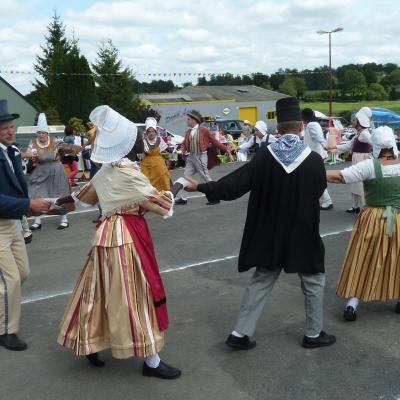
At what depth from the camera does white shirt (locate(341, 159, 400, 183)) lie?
4344 millimetres

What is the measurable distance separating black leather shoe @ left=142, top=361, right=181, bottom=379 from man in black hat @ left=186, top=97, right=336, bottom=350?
0.59m

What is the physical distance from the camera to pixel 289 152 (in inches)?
153

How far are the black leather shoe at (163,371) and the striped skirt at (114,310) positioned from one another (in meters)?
0.21

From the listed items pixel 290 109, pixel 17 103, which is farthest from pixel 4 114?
pixel 17 103

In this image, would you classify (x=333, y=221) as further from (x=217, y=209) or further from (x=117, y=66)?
(x=117, y=66)

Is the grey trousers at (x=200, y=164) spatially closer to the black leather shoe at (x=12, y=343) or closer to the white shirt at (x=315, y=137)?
the white shirt at (x=315, y=137)

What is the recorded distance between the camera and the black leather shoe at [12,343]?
427 cm

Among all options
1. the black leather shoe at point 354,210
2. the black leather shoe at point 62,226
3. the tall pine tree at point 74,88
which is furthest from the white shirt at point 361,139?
the tall pine tree at point 74,88

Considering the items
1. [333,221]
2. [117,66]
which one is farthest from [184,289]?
[117,66]

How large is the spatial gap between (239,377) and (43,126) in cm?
578

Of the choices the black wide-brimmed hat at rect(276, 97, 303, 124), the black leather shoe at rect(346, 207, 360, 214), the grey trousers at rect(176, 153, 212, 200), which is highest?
the black wide-brimmed hat at rect(276, 97, 303, 124)

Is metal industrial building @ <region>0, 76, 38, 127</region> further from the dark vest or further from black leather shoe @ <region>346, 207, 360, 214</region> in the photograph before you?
the dark vest

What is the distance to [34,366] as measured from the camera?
13.1 feet

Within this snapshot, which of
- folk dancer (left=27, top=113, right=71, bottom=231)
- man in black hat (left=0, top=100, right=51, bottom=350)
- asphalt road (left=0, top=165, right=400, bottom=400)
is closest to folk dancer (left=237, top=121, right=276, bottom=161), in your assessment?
folk dancer (left=27, top=113, right=71, bottom=231)
